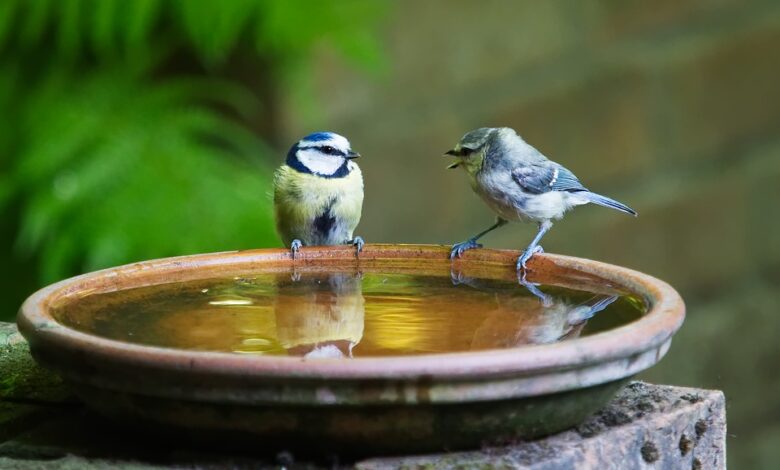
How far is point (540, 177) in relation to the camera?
313cm

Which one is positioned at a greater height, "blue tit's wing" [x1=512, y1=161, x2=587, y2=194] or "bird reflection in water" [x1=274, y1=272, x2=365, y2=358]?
"blue tit's wing" [x1=512, y1=161, x2=587, y2=194]

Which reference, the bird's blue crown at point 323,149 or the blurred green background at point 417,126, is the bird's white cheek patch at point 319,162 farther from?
the blurred green background at point 417,126

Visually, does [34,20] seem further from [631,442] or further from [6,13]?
[631,442]

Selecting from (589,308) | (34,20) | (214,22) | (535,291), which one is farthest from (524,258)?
(34,20)

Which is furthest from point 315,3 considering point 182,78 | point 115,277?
point 115,277

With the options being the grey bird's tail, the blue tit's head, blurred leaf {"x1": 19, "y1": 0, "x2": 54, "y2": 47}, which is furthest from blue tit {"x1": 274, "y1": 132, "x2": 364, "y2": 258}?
blurred leaf {"x1": 19, "y1": 0, "x2": 54, "y2": 47}

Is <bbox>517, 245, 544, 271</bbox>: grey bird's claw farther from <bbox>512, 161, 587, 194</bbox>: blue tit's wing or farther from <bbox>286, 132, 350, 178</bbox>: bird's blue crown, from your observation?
<bbox>286, 132, 350, 178</bbox>: bird's blue crown

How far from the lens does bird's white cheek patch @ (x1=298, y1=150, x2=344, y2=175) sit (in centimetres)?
329

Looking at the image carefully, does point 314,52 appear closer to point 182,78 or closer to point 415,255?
point 182,78

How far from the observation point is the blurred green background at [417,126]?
4.09 metres

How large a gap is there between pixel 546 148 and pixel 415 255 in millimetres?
2870

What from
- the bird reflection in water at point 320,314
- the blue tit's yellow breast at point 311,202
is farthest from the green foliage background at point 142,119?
the bird reflection in water at point 320,314

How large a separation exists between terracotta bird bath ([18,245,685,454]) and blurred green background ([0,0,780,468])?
1.98m

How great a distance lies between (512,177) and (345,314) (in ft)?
3.54
